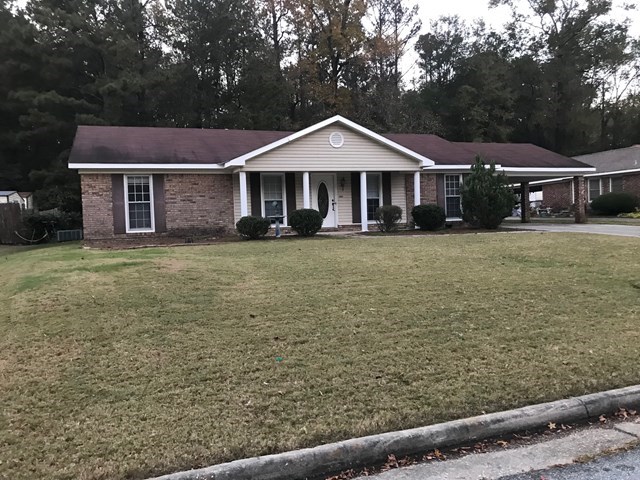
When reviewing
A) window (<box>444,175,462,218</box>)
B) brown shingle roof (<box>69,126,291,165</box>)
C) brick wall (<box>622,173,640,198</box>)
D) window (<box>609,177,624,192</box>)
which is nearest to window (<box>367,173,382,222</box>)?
window (<box>444,175,462,218</box>)

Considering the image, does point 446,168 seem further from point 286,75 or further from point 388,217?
point 286,75

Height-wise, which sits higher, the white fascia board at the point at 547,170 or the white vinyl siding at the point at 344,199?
the white fascia board at the point at 547,170

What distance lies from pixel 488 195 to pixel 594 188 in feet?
62.8

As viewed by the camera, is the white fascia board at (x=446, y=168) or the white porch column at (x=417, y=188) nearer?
the white porch column at (x=417, y=188)

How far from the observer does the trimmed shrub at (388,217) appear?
1802 centimetres

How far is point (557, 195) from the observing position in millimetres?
35000

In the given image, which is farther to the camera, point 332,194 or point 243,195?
point 332,194

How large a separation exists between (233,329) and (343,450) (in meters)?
2.58

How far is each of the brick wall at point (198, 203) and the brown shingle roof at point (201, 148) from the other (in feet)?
2.13

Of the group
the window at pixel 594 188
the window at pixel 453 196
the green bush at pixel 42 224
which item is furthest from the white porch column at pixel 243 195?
the window at pixel 594 188

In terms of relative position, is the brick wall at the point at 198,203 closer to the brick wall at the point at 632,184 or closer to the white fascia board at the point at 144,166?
the white fascia board at the point at 144,166

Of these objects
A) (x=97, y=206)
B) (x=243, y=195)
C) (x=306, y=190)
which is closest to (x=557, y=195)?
(x=306, y=190)

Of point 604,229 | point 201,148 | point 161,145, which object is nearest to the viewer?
point 604,229

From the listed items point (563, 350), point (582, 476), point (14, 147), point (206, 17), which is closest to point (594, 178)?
point (206, 17)
